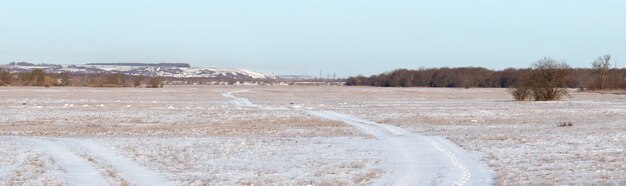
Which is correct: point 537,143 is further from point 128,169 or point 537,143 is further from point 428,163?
point 128,169

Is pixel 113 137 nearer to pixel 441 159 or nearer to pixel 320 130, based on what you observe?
pixel 320 130

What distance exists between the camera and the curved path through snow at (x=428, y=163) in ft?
48.7

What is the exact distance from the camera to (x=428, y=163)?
58.4 ft

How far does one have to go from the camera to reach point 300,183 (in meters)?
14.6

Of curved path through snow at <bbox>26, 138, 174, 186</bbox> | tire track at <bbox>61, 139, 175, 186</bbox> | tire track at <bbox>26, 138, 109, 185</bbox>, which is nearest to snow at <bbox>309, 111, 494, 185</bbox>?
tire track at <bbox>61, 139, 175, 186</bbox>

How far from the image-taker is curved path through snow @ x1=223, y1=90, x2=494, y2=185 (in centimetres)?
1484

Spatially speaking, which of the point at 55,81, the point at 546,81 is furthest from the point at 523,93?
the point at 55,81

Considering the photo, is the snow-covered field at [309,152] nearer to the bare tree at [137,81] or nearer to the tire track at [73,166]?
the tire track at [73,166]

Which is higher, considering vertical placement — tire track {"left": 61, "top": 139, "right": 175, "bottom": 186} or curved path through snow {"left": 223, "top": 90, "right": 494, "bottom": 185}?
curved path through snow {"left": 223, "top": 90, "right": 494, "bottom": 185}

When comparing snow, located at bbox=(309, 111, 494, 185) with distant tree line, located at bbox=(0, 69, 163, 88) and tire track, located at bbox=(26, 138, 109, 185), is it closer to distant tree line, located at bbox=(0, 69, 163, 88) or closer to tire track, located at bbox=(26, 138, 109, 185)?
tire track, located at bbox=(26, 138, 109, 185)

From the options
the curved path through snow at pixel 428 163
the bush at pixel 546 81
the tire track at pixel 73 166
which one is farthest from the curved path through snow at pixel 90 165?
the bush at pixel 546 81

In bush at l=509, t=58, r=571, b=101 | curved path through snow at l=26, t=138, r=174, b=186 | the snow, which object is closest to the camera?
the snow

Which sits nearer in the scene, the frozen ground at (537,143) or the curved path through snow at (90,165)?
the curved path through snow at (90,165)

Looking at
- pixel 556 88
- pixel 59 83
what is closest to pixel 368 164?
pixel 556 88
